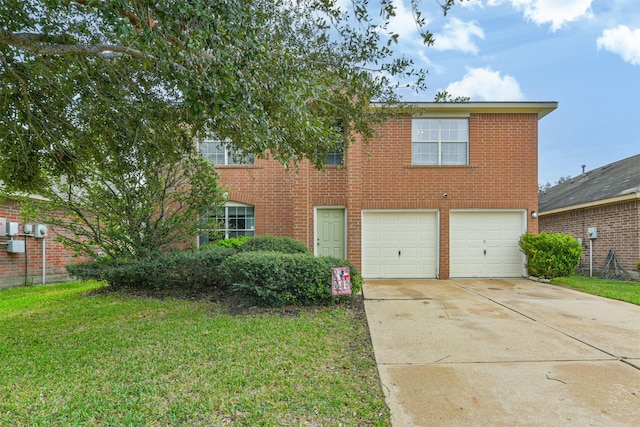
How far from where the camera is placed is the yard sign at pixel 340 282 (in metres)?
5.69

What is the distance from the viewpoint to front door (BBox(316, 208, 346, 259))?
396 inches

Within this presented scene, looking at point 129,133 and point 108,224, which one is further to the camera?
point 108,224

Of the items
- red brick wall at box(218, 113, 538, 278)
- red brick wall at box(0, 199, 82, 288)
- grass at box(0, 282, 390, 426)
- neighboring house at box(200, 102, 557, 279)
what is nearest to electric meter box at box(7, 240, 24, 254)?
red brick wall at box(0, 199, 82, 288)

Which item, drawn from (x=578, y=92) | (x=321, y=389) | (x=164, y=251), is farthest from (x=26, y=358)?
(x=578, y=92)

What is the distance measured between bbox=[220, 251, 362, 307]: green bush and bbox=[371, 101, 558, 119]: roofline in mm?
6219

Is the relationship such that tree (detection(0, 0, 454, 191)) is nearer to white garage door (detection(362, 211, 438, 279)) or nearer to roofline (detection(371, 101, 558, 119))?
roofline (detection(371, 101, 558, 119))

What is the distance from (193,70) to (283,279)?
351cm

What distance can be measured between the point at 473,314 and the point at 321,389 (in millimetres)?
3587

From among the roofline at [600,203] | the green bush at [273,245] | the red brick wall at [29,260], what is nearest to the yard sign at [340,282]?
the green bush at [273,245]

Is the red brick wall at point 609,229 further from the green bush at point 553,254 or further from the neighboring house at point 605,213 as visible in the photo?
the green bush at point 553,254

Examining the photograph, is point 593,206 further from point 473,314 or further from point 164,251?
point 164,251

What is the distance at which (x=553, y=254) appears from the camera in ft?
29.4

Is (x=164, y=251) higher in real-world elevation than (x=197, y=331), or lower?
higher

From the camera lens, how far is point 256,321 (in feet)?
16.4
